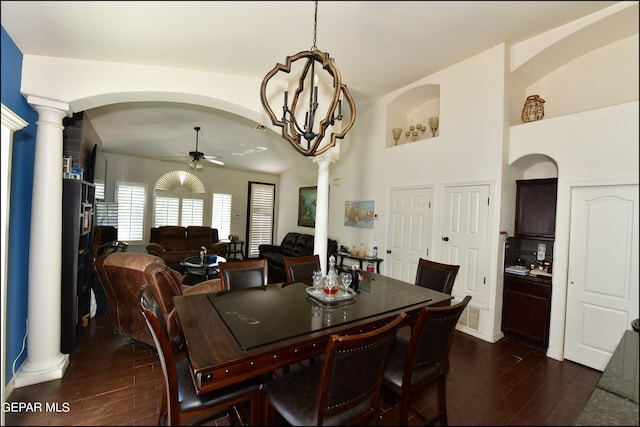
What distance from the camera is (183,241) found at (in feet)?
21.0

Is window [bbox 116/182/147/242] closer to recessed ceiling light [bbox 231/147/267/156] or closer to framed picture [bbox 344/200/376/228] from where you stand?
recessed ceiling light [bbox 231/147/267/156]

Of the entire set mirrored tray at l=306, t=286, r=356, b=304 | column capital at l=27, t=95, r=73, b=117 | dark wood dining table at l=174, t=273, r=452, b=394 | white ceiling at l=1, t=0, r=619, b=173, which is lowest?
dark wood dining table at l=174, t=273, r=452, b=394

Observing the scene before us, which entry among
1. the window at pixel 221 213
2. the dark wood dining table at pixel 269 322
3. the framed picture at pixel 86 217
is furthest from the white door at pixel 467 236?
the window at pixel 221 213

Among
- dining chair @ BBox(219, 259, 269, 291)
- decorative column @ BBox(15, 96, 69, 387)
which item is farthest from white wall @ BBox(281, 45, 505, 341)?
decorative column @ BBox(15, 96, 69, 387)

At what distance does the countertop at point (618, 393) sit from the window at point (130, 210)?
7.39 metres

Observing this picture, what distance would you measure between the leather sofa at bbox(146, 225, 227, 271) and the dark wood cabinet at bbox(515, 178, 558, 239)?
5851 mm

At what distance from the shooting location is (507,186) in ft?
9.39

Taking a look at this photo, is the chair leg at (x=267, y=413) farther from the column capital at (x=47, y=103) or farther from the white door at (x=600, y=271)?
the column capital at (x=47, y=103)

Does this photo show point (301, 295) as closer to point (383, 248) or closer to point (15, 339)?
point (15, 339)

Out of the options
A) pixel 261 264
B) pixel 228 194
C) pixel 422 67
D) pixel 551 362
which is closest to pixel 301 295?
pixel 261 264

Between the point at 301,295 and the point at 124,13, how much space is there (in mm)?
2092

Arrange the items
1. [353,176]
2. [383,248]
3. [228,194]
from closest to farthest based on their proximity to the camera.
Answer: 1. [383,248]
2. [353,176]
3. [228,194]

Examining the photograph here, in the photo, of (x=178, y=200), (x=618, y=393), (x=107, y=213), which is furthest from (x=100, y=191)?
(x=618, y=393)

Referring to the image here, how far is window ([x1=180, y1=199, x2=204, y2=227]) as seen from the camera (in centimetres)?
672
